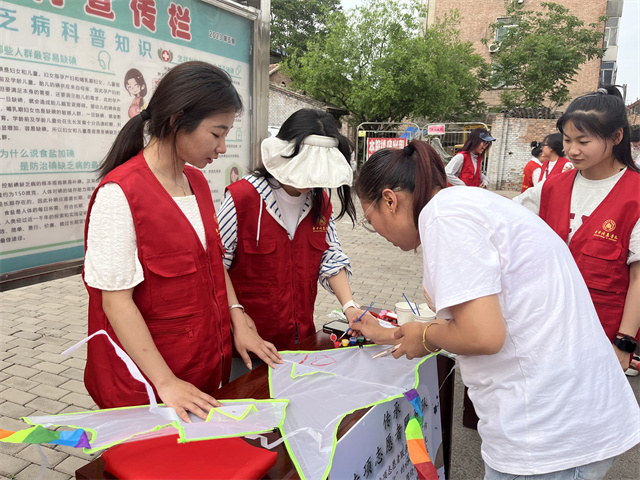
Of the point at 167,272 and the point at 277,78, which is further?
the point at 277,78

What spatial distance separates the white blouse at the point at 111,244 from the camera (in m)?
1.18

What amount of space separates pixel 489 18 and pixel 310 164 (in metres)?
22.9

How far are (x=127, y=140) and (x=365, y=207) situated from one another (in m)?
0.70

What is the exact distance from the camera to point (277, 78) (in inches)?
926

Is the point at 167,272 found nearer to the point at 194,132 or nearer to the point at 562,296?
the point at 194,132

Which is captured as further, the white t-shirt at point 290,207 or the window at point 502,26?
the window at point 502,26

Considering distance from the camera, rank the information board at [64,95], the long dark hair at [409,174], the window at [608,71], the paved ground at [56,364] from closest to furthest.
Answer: the long dark hair at [409,174] < the information board at [64,95] < the paved ground at [56,364] < the window at [608,71]

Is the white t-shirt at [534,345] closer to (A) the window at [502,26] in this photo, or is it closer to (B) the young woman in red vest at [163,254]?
(B) the young woman in red vest at [163,254]

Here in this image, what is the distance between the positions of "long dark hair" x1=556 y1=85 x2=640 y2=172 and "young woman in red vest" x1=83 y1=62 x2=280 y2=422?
1.31 meters

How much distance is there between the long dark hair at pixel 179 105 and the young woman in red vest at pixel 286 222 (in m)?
0.39

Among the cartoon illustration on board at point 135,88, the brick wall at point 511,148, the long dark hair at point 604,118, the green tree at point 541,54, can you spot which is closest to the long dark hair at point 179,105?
the cartoon illustration on board at point 135,88

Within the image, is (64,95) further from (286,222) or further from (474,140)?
(474,140)

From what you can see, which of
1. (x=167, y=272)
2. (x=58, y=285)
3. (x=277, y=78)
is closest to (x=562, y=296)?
(x=167, y=272)

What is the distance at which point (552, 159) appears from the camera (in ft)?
17.5
